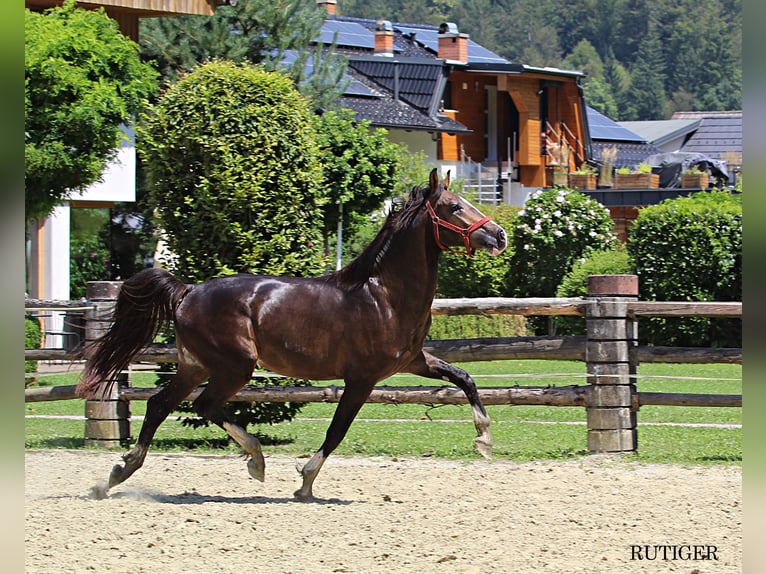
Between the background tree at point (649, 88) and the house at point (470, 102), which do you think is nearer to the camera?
the house at point (470, 102)

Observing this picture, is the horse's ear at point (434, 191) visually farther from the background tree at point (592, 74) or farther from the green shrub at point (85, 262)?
the background tree at point (592, 74)

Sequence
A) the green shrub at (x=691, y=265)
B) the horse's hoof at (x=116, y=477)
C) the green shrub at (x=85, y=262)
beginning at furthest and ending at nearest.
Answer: the green shrub at (x=85, y=262) → the green shrub at (x=691, y=265) → the horse's hoof at (x=116, y=477)

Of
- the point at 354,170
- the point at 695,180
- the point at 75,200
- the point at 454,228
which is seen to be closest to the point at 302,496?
the point at 454,228

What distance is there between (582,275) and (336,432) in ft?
46.4

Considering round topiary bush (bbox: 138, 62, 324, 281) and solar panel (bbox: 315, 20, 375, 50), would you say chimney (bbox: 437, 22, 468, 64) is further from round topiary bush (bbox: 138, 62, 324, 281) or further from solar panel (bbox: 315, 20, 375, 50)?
round topiary bush (bbox: 138, 62, 324, 281)

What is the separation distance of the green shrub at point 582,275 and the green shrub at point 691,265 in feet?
2.21

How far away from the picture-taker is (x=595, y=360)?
9.19m

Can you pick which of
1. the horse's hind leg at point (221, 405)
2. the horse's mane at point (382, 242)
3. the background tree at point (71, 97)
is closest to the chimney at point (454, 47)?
the background tree at point (71, 97)

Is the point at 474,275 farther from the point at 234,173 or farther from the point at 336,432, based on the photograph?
the point at 336,432

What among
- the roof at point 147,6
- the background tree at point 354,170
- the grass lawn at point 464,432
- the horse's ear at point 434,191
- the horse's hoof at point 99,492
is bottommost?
the grass lawn at point 464,432

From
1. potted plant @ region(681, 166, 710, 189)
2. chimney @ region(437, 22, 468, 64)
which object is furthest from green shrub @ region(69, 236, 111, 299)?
potted plant @ region(681, 166, 710, 189)

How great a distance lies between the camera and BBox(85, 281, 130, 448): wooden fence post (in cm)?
999

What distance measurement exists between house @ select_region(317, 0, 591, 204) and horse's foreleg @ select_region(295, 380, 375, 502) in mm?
28238

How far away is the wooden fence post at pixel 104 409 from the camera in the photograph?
9992 millimetres
